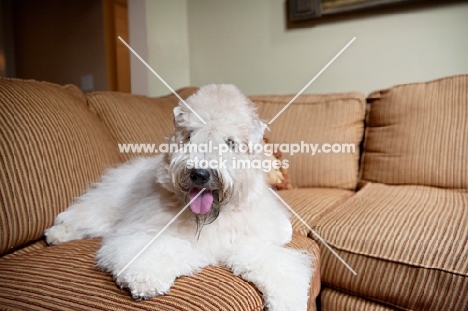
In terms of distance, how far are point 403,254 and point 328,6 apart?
1.88 metres

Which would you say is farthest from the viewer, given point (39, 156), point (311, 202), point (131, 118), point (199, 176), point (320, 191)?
point (320, 191)

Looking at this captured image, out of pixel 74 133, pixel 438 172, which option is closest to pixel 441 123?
pixel 438 172

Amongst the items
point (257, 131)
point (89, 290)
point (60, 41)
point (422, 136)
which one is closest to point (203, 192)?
point (257, 131)

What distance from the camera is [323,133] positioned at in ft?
6.85

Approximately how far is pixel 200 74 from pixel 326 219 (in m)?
2.05

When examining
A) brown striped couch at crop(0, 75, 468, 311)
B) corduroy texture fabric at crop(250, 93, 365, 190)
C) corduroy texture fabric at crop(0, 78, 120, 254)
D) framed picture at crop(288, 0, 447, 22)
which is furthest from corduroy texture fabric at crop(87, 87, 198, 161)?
framed picture at crop(288, 0, 447, 22)

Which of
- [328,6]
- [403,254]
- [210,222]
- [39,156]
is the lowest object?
[403,254]

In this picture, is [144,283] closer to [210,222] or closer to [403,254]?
[210,222]

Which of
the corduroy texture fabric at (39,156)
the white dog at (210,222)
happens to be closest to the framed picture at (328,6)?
the white dog at (210,222)

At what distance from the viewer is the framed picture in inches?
88.1

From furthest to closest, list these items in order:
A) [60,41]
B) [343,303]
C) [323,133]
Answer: [60,41] → [323,133] → [343,303]

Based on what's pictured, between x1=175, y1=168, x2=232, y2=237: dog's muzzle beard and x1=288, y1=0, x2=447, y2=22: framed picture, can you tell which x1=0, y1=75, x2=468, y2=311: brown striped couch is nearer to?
x1=175, y1=168, x2=232, y2=237: dog's muzzle beard

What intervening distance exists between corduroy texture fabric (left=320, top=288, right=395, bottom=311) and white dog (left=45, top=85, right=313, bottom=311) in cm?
32

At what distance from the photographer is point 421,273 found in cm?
115
